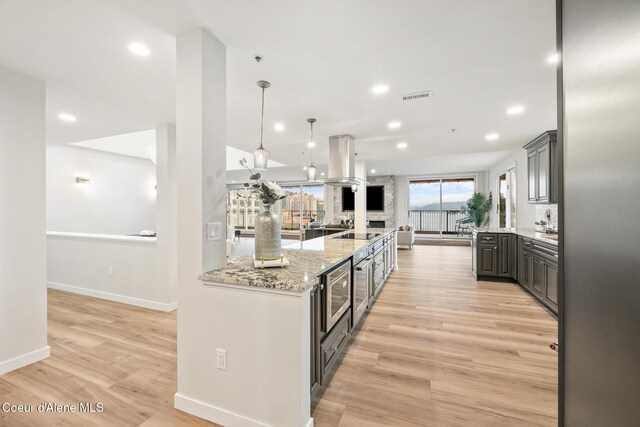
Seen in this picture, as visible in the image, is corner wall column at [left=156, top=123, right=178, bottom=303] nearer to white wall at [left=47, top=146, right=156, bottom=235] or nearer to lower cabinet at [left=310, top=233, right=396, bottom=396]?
lower cabinet at [left=310, top=233, right=396, bottom=396]

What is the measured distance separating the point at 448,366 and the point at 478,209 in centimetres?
905

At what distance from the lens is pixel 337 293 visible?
2279mm

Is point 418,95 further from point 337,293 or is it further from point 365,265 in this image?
point 337,293

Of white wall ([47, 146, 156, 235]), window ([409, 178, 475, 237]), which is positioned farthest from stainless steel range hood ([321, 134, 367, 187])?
window ([409, 178, 475, 237])

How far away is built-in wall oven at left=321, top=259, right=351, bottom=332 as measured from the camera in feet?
6.64

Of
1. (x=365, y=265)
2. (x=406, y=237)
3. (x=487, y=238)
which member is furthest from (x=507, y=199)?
(x=365, y=265)

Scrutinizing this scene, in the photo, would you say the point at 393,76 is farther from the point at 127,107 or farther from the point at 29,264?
the point at 29,264

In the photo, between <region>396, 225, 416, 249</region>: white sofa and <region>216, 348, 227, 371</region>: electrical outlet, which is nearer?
<region>216, 348, 227, 371</region>: electrical outlet

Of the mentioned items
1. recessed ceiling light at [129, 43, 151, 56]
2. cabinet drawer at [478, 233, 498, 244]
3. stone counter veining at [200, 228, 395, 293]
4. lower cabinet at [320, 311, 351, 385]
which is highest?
recessed ceiling light at [129, 43, 151, 56]

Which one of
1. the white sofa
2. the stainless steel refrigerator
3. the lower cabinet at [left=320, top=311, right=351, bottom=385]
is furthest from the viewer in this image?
the white sofa

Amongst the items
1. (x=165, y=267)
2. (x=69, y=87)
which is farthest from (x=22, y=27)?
(x=165, y=267)

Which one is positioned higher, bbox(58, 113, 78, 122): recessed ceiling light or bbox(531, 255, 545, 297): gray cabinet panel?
bbox(58, 113, 78, 122): recessed ceiling light

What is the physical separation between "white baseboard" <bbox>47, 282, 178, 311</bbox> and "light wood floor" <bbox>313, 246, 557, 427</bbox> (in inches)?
96.6

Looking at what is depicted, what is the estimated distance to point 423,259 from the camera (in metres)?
7.21
